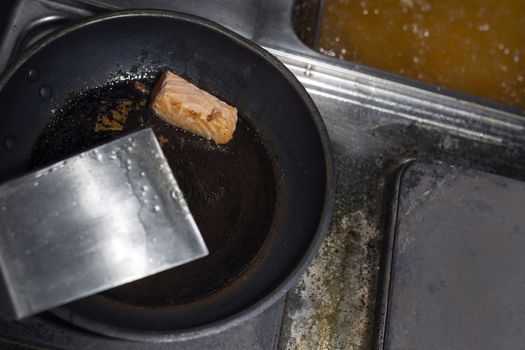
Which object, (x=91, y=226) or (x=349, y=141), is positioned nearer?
(x=91, y=226)

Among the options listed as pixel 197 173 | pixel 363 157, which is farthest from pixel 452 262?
pixel 197 173

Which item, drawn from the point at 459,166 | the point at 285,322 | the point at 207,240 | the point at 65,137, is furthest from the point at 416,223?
the point at 65,137

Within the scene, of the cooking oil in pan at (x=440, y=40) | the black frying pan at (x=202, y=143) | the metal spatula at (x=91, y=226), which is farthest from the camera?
the cooking oil in pan at (x=440, y=40)

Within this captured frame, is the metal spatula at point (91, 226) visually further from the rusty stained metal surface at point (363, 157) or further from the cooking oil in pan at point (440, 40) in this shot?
the cooking oil in pan at point (440, 40)

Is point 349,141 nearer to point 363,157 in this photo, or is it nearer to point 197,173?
point 363,157

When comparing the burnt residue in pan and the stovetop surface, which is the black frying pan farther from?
the stovetop surface

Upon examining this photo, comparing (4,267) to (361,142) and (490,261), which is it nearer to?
(361,142)

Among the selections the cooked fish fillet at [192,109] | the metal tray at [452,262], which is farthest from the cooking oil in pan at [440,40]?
the cooked fish fillet at [192,109]
